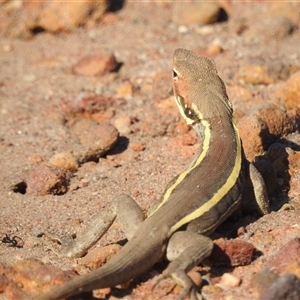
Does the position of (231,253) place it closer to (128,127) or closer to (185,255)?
(185,255)

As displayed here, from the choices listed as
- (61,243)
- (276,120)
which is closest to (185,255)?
(61,243)

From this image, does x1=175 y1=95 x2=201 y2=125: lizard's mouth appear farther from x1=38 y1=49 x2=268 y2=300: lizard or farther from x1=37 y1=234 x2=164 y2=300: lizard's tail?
x1=37 y1=234 x2=164 y2=300: lizard's tail

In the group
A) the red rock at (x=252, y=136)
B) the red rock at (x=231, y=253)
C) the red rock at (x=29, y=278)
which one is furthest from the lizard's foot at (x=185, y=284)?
the red rock at (x=252, y=136)

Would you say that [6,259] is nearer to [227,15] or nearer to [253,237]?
[253,237]

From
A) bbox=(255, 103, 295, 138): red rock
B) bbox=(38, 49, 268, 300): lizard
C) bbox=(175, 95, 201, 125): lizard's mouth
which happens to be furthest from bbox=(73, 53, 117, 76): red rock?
bbox=(175, 95, 201, 125): lizard's mouth

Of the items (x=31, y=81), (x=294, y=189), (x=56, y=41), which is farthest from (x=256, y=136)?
(x=56, y=41)

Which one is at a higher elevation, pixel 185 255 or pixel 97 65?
pixel 185 255

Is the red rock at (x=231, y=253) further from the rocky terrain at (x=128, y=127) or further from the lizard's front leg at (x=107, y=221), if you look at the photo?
the lizard's front leg at (x=107, y=221)
